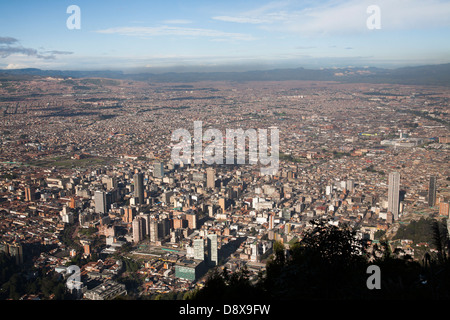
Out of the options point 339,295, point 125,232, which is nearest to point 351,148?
point 125,232

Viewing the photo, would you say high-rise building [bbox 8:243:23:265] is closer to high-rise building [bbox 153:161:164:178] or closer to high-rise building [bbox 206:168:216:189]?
high-rise building [bbox 206:168:216:189]

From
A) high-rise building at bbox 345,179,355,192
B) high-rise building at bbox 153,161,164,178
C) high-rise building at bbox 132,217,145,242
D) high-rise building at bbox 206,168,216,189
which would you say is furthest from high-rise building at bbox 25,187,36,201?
high-rise building at bbox 345,179,355,192

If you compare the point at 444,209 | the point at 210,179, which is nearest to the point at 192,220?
the point at 210,179

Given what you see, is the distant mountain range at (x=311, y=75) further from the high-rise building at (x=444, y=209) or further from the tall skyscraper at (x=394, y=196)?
the high-rise building at (x=444, y=209)

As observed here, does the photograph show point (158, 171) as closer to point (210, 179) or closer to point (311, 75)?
point (210, 179)

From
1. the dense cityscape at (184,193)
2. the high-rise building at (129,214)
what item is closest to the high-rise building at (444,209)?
the dense cityscape at (184,193)
